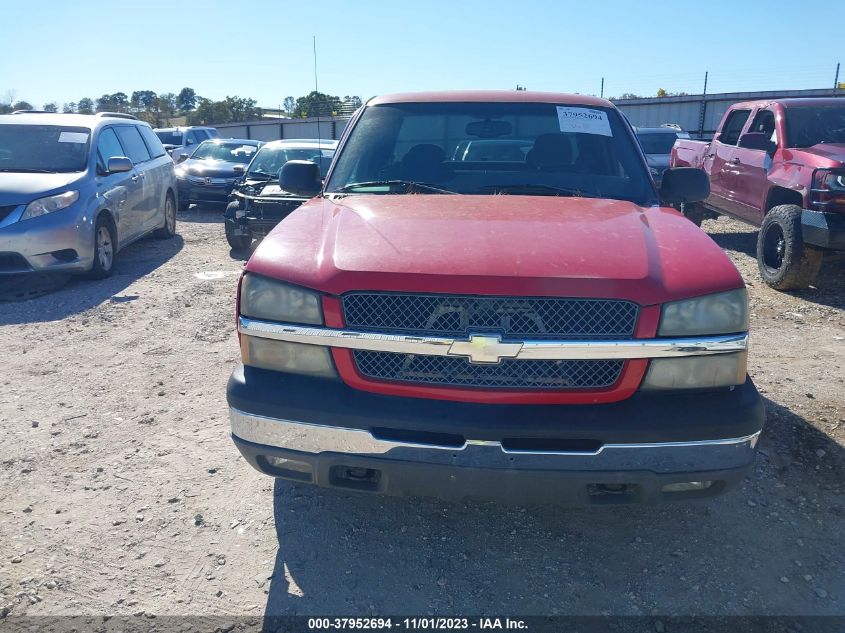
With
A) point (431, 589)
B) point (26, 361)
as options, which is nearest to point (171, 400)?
point (26, 361)

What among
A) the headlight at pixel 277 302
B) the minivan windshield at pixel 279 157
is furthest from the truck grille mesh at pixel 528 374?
the minivan windshield at pixel 279 157

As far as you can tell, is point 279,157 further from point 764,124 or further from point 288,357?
point 288,357

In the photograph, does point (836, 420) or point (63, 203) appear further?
point (63, 203)

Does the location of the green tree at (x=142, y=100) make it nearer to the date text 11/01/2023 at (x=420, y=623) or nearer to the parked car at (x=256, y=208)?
the parked car at (x=256, y=208)

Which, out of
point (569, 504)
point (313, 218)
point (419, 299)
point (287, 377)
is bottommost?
point (569, 504)

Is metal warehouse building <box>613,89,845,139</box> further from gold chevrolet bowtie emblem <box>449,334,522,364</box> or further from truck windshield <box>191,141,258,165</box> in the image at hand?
gold chevrolet bowtie emblem <box>449,334,522,364</box>

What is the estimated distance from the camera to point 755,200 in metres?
7.85

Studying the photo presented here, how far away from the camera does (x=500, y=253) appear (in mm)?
2416

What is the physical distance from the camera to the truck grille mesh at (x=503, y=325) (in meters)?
2.30

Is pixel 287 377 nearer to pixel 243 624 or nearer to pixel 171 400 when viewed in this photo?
pixel 243 624

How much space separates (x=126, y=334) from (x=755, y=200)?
6.96 metres

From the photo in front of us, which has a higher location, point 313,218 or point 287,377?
point 313,218

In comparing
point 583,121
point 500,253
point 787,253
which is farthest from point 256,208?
point 500,253

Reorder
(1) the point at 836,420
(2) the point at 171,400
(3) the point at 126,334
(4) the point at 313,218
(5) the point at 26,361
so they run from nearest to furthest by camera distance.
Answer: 1. (4) the point at 313,218
2. (1) the point at 836,420
3. (2) the point at 171,400
4. (5) the point at 26,361
5. (3) the point at 126,334
